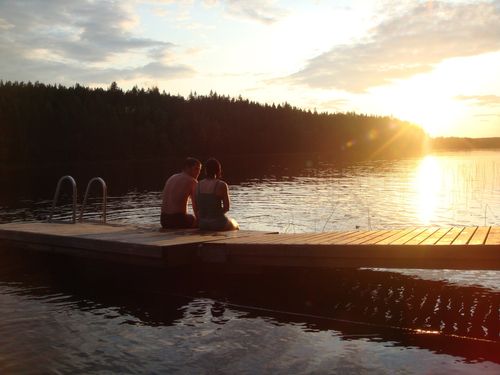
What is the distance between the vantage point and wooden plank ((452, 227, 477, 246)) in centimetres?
751

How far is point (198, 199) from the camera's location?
1045cm

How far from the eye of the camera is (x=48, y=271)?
11.3m

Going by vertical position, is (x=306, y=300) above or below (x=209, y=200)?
below

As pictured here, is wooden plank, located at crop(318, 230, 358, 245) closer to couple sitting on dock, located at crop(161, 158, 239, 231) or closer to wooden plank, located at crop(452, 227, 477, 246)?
wooden plank, located at crop(452, 227, 477, 246)

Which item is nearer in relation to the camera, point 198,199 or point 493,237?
point 493,237

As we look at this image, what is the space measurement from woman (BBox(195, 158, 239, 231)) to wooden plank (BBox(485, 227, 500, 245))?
15.2 feet

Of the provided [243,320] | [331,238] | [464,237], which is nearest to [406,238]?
[464,237]

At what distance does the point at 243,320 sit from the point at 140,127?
10632cm

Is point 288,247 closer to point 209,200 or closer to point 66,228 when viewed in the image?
point 209,200

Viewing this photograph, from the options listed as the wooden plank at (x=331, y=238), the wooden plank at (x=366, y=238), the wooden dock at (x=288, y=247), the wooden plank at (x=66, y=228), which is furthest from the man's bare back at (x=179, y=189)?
the wooden plank at (x=366, y=238)

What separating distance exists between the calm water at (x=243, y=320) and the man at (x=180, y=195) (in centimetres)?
171

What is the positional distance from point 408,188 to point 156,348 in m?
32.6

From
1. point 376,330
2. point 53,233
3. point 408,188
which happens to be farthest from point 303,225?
point 408,188

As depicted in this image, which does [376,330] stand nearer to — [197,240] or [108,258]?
[197,240]
